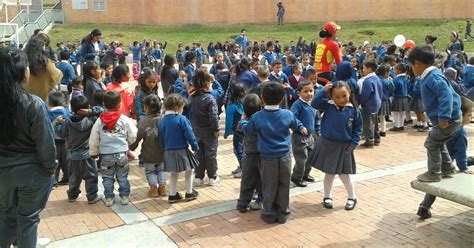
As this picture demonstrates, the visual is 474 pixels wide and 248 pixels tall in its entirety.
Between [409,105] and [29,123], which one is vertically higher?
[29,123]

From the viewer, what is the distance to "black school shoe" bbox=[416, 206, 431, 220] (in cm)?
521

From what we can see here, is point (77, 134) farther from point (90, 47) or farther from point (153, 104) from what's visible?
point (90, 47)

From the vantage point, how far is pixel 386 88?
9672 mm

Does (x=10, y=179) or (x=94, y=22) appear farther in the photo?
(x=94, y=22)

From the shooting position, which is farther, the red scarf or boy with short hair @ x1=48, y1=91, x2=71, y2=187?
boy with short hair @ x1=48, y1=91, x2=71, y2=187

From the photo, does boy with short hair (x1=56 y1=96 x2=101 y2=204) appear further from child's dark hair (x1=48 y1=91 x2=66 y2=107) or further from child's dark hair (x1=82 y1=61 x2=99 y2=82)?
child's dark hair (x1=82 y1=61 x2=99 y2=82)

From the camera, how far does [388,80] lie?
9695mm

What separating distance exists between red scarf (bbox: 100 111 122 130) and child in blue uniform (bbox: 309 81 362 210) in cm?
242

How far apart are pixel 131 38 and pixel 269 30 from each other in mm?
10378

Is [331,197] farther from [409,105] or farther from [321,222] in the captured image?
[409,105]

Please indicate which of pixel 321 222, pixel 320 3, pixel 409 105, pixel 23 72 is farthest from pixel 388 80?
pixel 320 3

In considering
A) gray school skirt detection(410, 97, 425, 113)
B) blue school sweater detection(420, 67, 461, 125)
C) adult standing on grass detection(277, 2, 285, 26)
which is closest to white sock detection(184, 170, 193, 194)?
blue school sweater detection(420, 67, 461, 125)

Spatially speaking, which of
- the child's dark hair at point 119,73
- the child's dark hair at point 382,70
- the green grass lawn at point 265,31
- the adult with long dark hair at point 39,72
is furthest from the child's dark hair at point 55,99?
the green grass lawn at point 265,31

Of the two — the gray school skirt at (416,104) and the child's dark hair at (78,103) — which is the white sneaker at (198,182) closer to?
the child's dark hair at (78,103)
